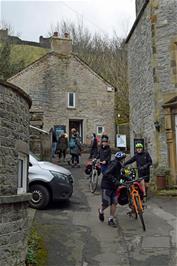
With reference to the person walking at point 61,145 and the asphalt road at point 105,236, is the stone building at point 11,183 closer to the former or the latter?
the asphalt road at point 105,236

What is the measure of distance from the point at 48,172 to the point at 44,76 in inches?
767

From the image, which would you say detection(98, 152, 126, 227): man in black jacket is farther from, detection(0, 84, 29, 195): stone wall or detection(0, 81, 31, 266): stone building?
detection(0, 84, 29, 195): stone wall

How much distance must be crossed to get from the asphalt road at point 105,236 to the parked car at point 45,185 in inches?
13.5

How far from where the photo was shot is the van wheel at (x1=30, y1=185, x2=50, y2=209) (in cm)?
971

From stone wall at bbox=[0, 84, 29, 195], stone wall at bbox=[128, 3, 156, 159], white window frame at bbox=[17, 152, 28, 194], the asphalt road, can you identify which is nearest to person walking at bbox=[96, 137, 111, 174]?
the asphalt road

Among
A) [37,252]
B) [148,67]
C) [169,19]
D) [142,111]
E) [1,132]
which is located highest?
[169,19]

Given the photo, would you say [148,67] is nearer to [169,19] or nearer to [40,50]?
[169,19]

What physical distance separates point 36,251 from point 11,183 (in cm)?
162

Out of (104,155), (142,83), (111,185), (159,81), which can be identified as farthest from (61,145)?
(111,185)

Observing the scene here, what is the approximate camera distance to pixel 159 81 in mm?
14203

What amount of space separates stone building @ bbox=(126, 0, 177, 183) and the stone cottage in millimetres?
12943

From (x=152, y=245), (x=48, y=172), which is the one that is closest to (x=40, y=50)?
(x=48, y=172)

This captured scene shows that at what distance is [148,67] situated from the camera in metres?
15.2

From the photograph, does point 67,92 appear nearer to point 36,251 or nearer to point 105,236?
point 105,236
